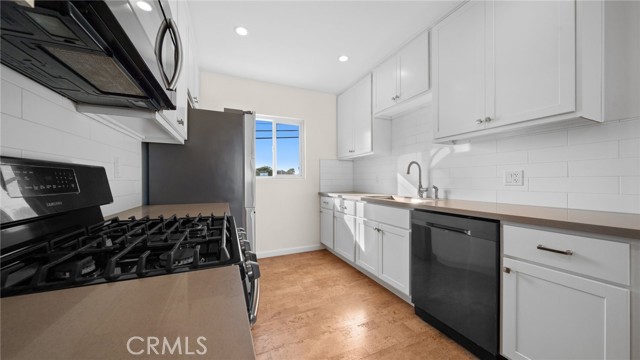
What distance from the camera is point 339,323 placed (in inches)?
67.8

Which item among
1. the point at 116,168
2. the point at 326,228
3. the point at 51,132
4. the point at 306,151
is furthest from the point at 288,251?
the point at 51,132

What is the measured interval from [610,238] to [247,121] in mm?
2258

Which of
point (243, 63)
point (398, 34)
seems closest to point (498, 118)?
A: point (398, 34)

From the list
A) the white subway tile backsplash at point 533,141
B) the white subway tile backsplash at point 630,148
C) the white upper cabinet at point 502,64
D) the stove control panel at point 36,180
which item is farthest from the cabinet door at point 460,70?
the stove control panel at point 36,180

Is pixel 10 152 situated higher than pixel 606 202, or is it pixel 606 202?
pixel 10 152

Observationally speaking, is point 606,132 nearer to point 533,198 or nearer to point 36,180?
point 533,198

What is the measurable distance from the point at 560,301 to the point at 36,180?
204 cm

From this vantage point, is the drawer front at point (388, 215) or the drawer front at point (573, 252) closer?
the drawer front at point (573, 252)

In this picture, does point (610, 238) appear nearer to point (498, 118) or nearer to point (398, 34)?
point (498, 118)

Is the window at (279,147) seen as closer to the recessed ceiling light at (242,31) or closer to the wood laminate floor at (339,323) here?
the recessed ceiling light at (242,31)

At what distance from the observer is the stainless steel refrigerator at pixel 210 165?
1.78 meters

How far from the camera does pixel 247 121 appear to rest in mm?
2072

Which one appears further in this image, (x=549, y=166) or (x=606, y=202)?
(x=549, y=166)

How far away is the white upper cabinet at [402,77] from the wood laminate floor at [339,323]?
1861 millimetres
